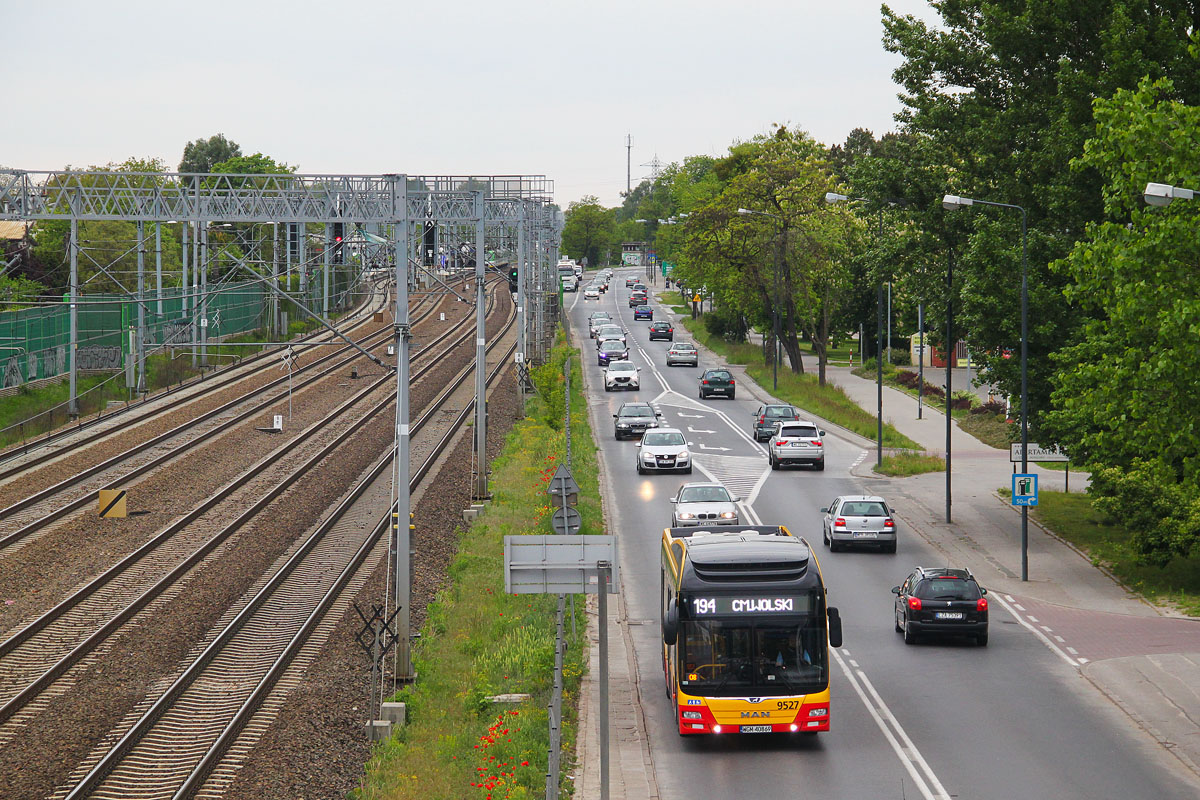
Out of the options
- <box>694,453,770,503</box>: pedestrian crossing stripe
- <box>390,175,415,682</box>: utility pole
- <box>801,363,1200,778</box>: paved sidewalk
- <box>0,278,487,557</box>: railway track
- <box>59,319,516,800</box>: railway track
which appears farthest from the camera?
<box>694,453,770,503</box>: pedestrian crossing stripe

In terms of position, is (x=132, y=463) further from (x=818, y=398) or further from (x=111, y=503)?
(x=818, y=398)

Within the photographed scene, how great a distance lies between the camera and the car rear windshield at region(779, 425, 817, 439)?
45.8 meters

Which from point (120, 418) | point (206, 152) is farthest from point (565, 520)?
point (206, 152)

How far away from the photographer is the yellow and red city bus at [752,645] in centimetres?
1716

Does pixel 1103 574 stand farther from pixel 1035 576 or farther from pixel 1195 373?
pixel 1195 373

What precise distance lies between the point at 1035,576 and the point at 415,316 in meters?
76.6

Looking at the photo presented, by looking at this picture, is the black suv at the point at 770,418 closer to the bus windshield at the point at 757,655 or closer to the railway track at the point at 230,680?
the railway track at the point at 230,680

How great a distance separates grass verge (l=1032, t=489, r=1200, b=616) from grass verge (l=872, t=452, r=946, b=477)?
561 centimetres

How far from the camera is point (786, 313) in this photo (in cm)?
7525

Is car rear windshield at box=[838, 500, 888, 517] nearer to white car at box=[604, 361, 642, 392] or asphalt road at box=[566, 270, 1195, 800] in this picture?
asphalt road at box=[566, 270, 1195, 800]

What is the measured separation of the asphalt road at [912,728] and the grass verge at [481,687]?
5.47 feet

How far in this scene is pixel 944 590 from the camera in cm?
2372

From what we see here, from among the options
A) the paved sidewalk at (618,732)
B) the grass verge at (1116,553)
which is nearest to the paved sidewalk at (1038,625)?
the paved sidewalk at (618,732)

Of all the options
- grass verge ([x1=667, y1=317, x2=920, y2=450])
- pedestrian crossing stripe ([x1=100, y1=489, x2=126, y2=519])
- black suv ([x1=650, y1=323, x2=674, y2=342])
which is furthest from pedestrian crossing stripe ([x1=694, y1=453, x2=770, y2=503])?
black suv ([x1=650, y1=323, x2=674, y2=342])
